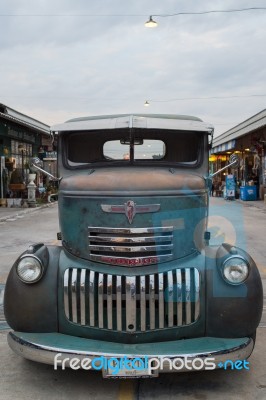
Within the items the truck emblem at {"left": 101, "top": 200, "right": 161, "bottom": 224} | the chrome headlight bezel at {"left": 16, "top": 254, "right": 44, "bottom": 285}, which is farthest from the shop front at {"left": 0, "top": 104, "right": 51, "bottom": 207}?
the truck emblem at {"left": 101, "top": 200, "right": 161, "bottom": 224}

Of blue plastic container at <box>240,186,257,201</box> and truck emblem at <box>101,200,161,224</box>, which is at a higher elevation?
truck emblem at <box>101,200,161,224</box>

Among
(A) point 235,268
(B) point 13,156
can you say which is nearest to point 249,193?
(B) point 13,156

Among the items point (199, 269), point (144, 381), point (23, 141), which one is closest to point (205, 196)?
point (199, 269)

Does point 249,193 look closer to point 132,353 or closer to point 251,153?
point 251,153

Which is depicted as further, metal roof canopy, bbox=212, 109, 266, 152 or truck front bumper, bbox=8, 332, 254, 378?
metal roof canopy, bbox=212, 109, 266, 152

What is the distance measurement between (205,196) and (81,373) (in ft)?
6.44

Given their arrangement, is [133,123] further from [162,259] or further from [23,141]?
[23,141]

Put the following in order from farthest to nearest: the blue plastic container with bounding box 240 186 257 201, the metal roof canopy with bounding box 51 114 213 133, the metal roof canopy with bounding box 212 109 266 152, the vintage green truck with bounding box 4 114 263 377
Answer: the blue plastic container with bounding box 240 186 257 201 < the metal roof canopy with bounding box 212 109 266 152 < the metal roof canopy with bounding box 51 114 213 133 < the vintage green truck with bounding box 4 114 263 377

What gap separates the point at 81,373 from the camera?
4.00m

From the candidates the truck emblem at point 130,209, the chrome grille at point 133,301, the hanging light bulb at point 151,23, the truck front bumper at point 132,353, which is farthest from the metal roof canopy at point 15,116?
the truck front bumper at point 132,353

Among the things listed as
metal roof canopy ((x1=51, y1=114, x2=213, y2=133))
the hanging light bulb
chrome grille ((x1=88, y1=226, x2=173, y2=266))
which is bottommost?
chrome grille ((x1=88, y1=226, x2=173, y2=266))

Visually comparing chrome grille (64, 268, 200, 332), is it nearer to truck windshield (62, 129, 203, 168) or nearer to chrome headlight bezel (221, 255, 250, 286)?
chrome headlight bezel (221, 255, 250, 286)

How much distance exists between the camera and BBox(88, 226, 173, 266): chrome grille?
3838 millimetres

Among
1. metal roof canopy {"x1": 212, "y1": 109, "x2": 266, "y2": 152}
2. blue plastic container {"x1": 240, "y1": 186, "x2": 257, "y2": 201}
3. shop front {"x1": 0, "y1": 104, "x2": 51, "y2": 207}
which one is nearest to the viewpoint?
shop front {"x1": 0, "y1": 104, "x2": 51, "y2": 207}
